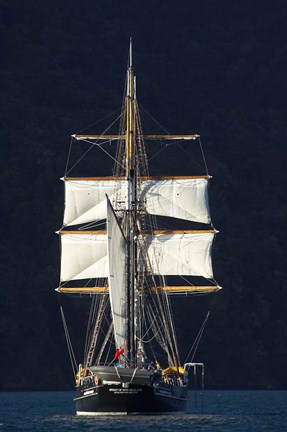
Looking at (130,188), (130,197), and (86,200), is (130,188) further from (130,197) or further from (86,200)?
(86,200)

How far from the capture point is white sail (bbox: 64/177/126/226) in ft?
398

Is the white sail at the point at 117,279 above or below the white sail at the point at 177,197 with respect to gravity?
below

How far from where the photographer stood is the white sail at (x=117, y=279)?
100875mm

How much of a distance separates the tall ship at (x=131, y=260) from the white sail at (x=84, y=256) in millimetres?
73

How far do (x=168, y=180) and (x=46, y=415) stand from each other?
21390 mm

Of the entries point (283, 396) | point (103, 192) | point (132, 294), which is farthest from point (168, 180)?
point (283, 396)

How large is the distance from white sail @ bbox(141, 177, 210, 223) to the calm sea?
48.7 feet

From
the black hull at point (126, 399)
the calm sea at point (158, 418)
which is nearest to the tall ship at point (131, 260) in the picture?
the black hull at point (126, 399)

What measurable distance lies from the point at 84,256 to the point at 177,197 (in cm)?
892

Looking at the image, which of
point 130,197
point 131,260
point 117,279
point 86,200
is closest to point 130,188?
point 130,197

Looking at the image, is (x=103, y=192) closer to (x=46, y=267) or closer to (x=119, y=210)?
(x=119, y=210)

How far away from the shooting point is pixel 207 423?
9975cm

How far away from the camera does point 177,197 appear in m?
123

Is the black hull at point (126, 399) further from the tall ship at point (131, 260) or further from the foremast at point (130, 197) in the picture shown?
the foremast at point (130, 197)
